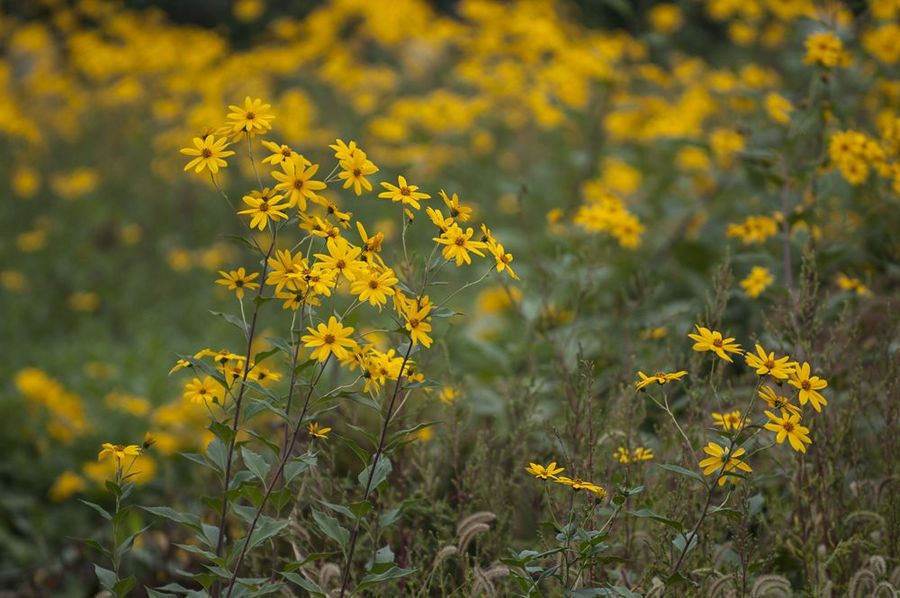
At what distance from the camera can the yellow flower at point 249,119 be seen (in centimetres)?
189

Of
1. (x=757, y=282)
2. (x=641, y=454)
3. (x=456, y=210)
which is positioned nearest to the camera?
(x=456, y=210)

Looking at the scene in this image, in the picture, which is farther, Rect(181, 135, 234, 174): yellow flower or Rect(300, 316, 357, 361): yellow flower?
Rect(181, 135, 234, 174): yellow flower

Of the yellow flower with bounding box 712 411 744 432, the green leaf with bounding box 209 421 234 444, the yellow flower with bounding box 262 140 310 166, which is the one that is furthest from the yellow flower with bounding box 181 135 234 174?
the yellow flower with bounding box 712 411 744 432

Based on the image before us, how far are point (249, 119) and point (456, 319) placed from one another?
3.28 metres

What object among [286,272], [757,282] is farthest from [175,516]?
[757,282]

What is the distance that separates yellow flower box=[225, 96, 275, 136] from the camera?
189 cm

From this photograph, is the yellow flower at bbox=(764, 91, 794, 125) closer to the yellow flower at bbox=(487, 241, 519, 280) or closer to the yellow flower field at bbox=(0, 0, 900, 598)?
the yellow flower field at bbox=(0, 0, 900, 598)

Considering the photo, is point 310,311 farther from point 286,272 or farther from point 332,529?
point 332,529

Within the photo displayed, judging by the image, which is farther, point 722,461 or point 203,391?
point 203,391

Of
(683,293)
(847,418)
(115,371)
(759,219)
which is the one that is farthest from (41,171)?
(847,418)

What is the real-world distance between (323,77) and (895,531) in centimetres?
655

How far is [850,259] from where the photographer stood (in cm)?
368

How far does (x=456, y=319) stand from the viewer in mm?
5148

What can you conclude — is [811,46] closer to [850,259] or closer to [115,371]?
[850,259]
